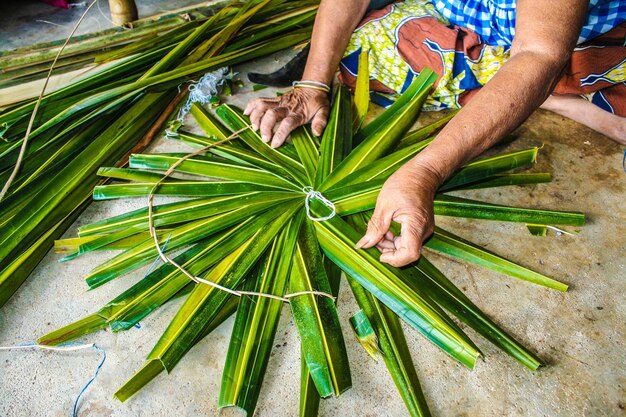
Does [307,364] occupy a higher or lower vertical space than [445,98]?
lower

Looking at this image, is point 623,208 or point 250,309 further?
point 623,208

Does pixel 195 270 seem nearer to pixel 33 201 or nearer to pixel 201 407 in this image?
pixel 201 407

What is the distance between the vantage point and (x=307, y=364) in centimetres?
119

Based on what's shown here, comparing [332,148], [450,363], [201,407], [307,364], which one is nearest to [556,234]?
[450,363]

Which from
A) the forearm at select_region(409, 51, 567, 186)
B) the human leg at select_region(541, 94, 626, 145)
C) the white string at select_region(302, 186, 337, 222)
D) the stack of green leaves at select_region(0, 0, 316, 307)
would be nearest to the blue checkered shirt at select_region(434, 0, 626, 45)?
the human leg at select_region(541, 94, 626, 145)

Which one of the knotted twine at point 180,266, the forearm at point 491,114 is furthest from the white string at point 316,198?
the forearm at point 491,114

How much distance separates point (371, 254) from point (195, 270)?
1.68ft

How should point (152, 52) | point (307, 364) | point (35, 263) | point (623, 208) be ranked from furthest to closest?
point (152, 52), point (623, 208), point (35, 263), point (307, 364)

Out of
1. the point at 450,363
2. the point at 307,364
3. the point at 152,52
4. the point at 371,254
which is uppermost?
the point at 152,52

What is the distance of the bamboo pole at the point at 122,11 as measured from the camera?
2641 millimetres

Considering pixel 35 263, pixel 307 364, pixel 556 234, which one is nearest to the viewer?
pixel 307 364

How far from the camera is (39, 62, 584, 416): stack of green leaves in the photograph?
47.4 inches

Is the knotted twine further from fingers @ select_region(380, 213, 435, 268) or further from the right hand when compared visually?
fingers @ select_region(380, 213, 435, 268)

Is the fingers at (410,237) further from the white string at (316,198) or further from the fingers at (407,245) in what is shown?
the white string at (316,198)
